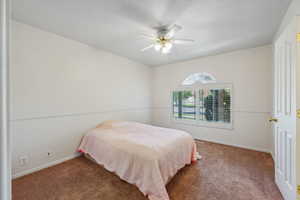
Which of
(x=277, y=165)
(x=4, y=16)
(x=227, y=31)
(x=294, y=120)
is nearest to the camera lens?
(x=4, y=16)

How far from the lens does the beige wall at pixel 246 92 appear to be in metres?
2.93

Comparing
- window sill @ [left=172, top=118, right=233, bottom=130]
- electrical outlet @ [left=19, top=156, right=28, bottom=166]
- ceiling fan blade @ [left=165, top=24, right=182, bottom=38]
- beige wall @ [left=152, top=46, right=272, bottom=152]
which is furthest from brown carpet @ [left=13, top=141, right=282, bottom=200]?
ceiling fan blade @ [left=165, top=24, right=182, bottom=38]

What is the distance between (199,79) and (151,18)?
254 cm

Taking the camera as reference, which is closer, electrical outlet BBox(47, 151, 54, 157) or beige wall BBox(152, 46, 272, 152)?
electrical outlet BBox(47, 151, 54, 157)

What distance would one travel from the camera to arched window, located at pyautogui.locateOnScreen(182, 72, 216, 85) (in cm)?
369

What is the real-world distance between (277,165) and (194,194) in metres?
1.22

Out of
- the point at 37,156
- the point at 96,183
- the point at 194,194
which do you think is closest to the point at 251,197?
the point at 194,194

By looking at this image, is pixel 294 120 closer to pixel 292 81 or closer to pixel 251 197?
pixel 292 81

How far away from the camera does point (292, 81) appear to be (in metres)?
1.32

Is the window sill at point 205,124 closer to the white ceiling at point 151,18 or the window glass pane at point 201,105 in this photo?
the window glass pane at point 201,105

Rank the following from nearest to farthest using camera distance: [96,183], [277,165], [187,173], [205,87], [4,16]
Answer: [4,16] < [277,165] < [96,183] < [187,173] < [205,87]

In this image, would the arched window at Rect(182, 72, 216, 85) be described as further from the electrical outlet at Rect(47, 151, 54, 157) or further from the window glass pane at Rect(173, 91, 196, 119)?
the electrical outlet at Rect(47, 151, 54, 157)

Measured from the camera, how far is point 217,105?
3.59 m

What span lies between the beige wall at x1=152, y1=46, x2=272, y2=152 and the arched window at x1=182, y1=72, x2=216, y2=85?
4.9 inches
